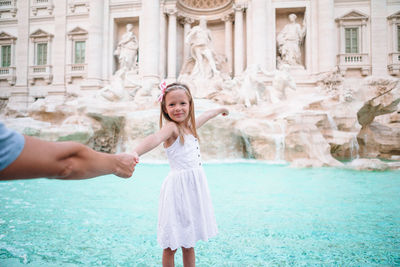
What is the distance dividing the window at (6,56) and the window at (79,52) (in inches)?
205

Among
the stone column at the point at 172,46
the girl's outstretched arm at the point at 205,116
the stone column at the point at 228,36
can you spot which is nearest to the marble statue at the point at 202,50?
the stone column at the point at 172,46

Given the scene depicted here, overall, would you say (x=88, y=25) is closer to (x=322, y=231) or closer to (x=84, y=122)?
(x=84, y=122)

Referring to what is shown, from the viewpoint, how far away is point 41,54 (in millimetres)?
16094

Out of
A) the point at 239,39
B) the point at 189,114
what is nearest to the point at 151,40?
the point at 239,39

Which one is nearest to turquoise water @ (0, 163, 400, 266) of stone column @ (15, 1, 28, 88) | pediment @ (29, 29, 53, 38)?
pediment @ (29, 29, 53, 38)

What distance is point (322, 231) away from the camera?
198 centimetres

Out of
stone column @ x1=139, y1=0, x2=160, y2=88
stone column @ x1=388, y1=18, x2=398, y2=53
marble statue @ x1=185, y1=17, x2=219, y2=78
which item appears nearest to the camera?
marble statue @ x1=185, y1=17, x2=219, y2=78

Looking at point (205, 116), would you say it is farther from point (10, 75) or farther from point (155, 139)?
point (10, 75)

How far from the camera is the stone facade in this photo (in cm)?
1284

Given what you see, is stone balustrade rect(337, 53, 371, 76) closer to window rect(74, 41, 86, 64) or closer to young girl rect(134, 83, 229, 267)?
young girl rect(134, 83, 229, 267)

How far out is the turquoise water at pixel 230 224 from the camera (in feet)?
5.22

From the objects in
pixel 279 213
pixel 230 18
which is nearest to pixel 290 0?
pixel 230 18

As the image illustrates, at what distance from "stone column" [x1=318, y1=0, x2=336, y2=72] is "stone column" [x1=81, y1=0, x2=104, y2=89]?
41.3ft

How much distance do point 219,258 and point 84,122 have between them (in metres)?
7.55
